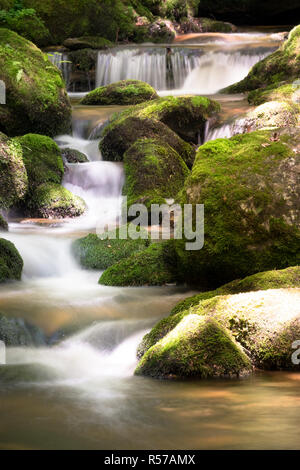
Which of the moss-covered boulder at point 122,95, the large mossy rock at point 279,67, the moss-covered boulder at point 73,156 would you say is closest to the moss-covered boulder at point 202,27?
the large mossy rock at point 279,67

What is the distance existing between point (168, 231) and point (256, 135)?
6.63 ft

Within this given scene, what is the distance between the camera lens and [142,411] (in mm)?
3248

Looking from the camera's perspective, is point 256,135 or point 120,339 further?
point 256,135

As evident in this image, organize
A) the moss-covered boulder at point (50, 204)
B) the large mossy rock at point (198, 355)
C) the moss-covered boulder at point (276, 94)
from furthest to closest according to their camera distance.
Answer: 1. the moss-covered boulder at point (276, 94)
2. the moss-covered boulder at point (50, 204)
3. the large mossy rock at point (198, 355)

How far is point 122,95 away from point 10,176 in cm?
548

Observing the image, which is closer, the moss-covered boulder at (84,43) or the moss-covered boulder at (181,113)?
the moss-covered boulder at (181,113)

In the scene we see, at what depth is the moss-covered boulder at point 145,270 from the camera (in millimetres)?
6246

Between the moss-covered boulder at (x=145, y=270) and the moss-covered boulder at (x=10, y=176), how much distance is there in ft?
10.7

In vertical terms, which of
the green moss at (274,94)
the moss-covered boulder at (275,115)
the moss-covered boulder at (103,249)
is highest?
the green moss at (274,94)

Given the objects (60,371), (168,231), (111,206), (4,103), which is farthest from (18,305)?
(4,103)

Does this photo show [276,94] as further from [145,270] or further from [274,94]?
[145,270]

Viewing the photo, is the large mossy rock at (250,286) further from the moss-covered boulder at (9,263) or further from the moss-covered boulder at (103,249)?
the moss-covered boulder at (9,263)

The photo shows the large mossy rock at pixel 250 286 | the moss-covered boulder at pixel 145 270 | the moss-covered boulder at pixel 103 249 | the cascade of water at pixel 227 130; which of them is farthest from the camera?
the cascade of water at pixel 227 130
